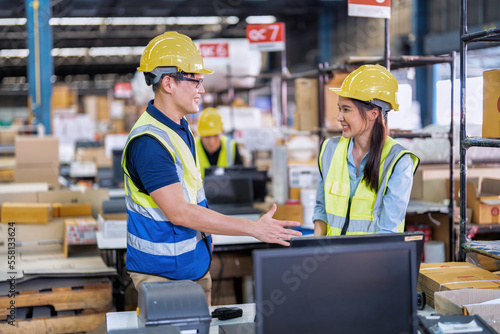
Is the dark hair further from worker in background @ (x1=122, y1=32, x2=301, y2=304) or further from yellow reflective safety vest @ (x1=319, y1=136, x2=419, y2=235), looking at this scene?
worker in background @ (x1=122, y1=32, x2=301, y2=304)

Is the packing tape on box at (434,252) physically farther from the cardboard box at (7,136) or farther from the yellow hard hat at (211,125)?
the cardboard box at (7,136)

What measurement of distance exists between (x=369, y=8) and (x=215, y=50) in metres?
4.52

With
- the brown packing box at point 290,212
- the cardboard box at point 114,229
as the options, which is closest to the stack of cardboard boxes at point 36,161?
the cardboard box at point 114,229

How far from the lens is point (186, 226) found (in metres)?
2.36

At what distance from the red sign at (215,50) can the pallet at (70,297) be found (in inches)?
203

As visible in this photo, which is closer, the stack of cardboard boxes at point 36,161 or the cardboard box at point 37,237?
the cardboard box at point 37,237

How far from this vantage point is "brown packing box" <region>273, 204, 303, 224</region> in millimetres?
4488

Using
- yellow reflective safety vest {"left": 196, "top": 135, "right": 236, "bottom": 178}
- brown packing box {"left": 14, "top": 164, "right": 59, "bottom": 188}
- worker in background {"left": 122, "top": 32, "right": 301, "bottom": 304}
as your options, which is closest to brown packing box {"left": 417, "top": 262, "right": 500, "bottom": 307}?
worker in background {"left": 122, "top": 32, "right": 301, "bottom": 304}

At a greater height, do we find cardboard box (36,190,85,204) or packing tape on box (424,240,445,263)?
cardboard box (36,190,85,204)

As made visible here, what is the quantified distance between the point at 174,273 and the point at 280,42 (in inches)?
196

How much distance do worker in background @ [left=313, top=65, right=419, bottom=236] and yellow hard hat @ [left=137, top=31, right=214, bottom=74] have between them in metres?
0.81

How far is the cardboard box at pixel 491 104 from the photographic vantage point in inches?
114

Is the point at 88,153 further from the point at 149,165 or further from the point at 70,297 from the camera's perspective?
the point at 149,165

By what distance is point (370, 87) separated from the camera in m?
2.95
